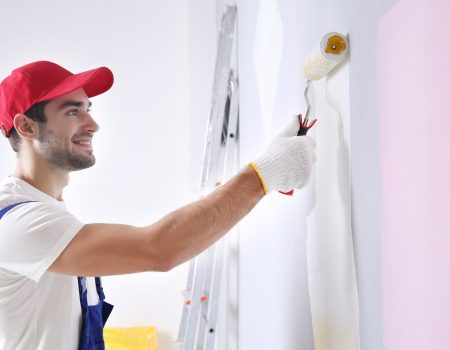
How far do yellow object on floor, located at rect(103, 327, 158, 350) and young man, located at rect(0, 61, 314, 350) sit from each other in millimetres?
1237

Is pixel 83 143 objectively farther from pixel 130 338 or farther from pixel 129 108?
pixel 130 338

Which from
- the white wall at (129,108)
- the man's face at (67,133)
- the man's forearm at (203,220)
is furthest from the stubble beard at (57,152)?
the white wall at (129,108)

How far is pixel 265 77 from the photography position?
1.44 metres

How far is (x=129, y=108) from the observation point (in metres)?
2.72

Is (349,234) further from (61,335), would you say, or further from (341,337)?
(61,335)

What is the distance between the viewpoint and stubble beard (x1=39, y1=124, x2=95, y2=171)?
116 centimetres

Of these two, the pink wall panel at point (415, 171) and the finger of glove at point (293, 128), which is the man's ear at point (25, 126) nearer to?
the finger of glove at point (293, 128)

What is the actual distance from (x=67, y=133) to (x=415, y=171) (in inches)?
37.4

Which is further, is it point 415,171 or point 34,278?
point 34,278

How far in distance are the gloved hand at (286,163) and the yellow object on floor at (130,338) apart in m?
1.95

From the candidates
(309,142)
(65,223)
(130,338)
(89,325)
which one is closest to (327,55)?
(309,142)

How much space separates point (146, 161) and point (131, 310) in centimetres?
94

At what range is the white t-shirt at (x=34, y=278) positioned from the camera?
891 mm

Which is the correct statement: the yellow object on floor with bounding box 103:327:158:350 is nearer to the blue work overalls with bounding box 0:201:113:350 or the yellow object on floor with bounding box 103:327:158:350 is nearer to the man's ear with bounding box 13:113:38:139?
the blue work overalls with bounding box 0:201:113:350
